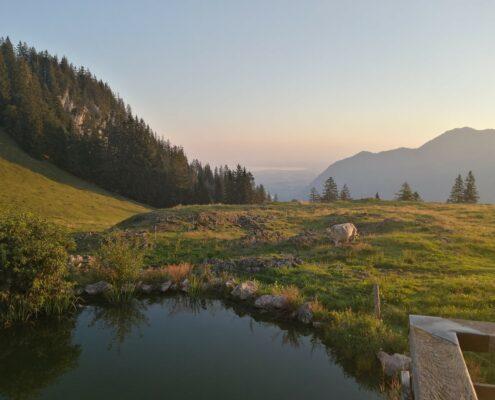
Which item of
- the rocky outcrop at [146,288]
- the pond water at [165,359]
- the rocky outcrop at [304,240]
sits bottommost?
the pond water at [165,359]

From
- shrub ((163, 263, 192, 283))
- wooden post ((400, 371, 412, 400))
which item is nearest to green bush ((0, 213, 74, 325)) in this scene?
shrub ((163, 263, 192, 283))

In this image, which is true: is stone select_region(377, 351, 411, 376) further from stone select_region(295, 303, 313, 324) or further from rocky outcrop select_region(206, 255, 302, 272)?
rocky outcrop select_region(206, 255, 302, 272)

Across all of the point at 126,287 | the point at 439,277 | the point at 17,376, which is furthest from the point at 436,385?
the point at 439,277

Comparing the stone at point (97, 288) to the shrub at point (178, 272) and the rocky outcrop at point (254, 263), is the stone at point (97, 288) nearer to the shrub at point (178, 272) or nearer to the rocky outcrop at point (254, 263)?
the shrub at point (178, 272)

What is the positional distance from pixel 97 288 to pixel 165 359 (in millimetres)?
8112

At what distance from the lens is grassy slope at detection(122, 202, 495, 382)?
16.3 metres

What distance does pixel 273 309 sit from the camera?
1734cm

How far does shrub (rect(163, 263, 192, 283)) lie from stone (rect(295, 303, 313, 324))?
7.96 m

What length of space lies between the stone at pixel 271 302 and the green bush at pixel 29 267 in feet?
32.0

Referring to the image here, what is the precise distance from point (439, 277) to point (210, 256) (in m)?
15.7

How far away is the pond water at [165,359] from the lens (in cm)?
1152

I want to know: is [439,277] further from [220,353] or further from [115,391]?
[115,391]

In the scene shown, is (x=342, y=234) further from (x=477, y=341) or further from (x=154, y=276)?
(x=477, y=341)

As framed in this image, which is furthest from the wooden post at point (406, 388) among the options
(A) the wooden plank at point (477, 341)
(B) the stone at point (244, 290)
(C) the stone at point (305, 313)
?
(B) the stone at point (244, 290)
